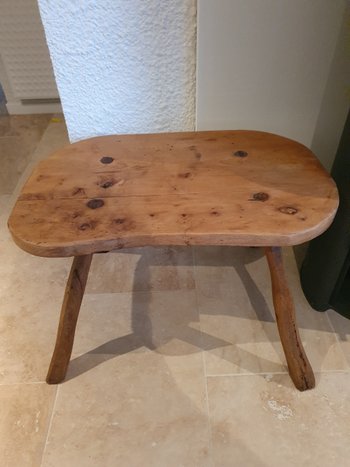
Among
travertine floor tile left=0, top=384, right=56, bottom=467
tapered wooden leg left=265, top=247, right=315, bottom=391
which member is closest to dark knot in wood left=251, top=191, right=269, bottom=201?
tapered wooden leg left=265, top=247, right=315, bottom=391

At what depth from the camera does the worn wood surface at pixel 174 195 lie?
60 centimetres

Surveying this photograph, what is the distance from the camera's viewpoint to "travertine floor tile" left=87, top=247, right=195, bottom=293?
3.40ft

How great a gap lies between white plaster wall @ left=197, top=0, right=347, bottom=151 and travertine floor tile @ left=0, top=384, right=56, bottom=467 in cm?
77

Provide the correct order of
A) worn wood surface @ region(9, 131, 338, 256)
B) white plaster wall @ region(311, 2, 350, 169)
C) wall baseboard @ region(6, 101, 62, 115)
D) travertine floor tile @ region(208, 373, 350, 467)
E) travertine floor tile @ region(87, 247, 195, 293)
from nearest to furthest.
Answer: worn wood surface @ region(9, 131, 338, 256)
travertine floor tile @ region(208, 373, 350, 467)
white plaster wall @ region(311, 2, 350, 169)
travertine floor tile @ region(87, 247, 195, 293)
wall baseboard @ region(6, 101, 62, 115)

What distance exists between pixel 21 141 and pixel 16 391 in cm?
124

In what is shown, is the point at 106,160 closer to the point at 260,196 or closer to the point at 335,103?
the point at 260,196

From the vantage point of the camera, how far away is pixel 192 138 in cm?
85

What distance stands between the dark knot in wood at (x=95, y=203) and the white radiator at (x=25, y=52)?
1396 millimetres

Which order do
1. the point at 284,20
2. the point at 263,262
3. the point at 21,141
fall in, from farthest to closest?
the point at 21,141, the point at 263,262, the point at 284,20

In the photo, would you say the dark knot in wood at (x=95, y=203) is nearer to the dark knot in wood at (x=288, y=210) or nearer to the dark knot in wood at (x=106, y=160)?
the dark knot in wood at (x=106, y=160)

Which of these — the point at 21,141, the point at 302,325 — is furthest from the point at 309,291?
the point at 21,141

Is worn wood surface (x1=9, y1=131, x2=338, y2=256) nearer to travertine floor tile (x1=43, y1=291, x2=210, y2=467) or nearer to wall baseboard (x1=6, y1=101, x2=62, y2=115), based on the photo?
travertine floor tile (x1=43, y1=291, x2=210, y2=467)

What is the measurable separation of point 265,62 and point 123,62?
33cm

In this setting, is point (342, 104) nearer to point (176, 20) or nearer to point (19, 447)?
point (176, 20)
